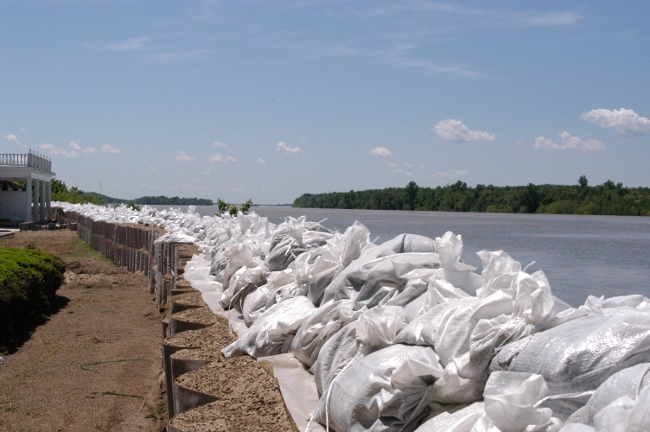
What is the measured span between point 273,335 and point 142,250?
1249 cm

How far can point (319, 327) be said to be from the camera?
372 cm

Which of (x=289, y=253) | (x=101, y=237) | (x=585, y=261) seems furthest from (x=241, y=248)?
(x=101, y=237)

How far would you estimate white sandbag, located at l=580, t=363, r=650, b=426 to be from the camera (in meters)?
1.74

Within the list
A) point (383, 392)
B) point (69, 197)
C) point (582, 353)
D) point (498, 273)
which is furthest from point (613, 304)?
point (69, 197)

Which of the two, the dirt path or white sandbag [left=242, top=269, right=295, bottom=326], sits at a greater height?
white sandbag [left=242, top=269, right=295, bottom=326]

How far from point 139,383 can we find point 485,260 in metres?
4.93

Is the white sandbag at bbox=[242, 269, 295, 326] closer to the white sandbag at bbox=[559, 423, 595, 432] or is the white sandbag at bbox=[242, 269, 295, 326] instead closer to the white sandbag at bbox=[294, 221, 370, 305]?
the white sandbag at bbox=[294, 221, 370, 305]

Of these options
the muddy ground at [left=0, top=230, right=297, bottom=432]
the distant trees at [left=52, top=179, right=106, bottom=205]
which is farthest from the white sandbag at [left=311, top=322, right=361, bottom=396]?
the distant trees at [left=52, top=179, right=106, bottom=205]

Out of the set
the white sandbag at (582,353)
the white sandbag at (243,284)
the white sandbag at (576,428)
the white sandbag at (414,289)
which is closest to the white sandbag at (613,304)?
the white sandbag at (582,353)

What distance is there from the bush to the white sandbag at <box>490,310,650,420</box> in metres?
7.10

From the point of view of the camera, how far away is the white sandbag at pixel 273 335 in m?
4.05

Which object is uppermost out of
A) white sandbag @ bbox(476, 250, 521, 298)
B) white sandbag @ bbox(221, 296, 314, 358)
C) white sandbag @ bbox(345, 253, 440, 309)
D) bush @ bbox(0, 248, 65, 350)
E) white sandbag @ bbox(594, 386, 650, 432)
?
white sandbag @ bbox(476, 250, 521, 298)

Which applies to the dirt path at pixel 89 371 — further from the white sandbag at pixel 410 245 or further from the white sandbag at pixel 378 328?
the white sandbag at pixel 378 328

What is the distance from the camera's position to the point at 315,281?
4281mm
